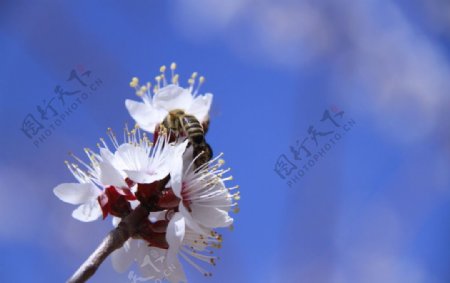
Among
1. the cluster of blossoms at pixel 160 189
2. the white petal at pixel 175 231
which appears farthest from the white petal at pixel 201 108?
the white petal at pixel 175 231

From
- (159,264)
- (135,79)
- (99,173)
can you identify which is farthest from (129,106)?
(159,264)

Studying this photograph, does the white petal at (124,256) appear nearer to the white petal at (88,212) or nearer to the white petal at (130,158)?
the white petal at (88,212)

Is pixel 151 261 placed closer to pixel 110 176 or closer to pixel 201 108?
pixel 110 176

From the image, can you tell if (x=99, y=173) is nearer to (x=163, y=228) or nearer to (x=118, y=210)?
(x=118, y=210)

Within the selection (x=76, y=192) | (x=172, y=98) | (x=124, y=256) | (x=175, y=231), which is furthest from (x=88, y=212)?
(x=172, y=98)

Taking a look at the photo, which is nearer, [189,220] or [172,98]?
[189,220]

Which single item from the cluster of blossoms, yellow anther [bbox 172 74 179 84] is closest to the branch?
the cluster of blossoms
